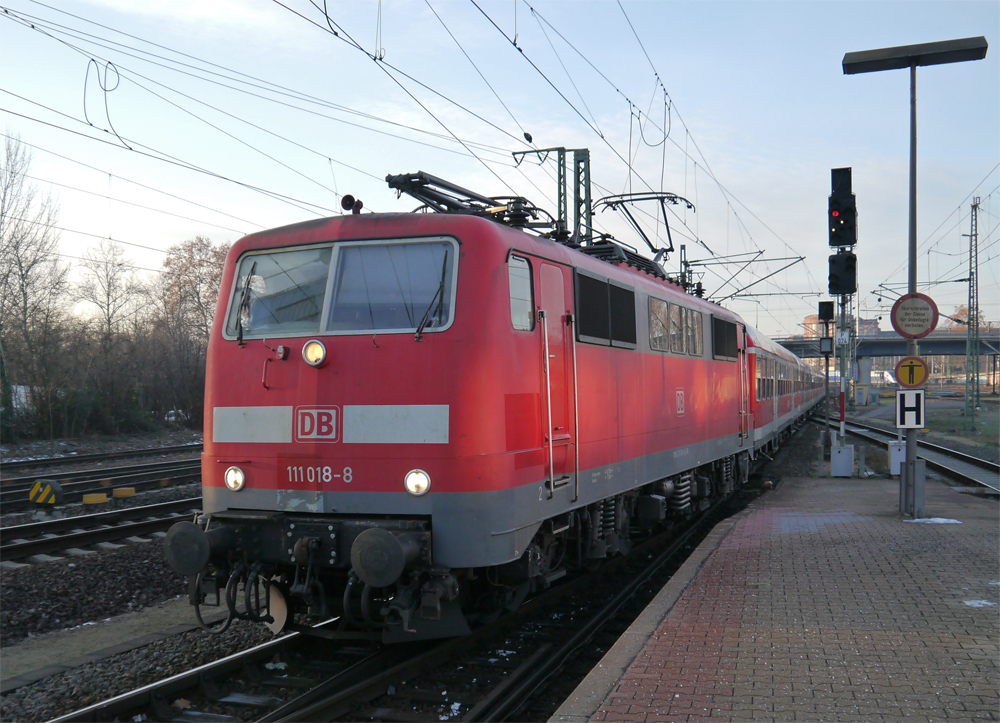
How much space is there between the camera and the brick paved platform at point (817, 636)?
4.60 metres

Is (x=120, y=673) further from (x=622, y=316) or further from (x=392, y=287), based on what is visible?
(x=622, y=316)

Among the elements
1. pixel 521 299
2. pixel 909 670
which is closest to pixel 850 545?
pixel 909 670

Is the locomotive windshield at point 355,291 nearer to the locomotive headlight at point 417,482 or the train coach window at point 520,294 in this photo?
the train coach window at point 520,294

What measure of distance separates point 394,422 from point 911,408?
349 inches

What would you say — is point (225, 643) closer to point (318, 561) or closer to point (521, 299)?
point (318, 561)

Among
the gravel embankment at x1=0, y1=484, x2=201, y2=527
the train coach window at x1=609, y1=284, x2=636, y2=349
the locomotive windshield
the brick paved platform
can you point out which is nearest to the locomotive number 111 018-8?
the locomotive windshield

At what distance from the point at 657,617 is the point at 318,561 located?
289 centimetres

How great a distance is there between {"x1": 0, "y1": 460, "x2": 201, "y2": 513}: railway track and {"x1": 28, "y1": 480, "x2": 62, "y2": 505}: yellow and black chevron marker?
0.26 meters

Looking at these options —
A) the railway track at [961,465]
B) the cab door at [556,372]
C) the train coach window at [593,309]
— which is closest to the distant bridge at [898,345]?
the railway track at [961,465]

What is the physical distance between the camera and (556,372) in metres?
6.50

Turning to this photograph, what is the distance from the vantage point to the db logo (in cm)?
571

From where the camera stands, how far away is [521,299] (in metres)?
6.11

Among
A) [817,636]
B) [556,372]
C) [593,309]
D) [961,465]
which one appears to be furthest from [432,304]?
[961,465]

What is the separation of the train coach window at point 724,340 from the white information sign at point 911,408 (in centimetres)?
267
